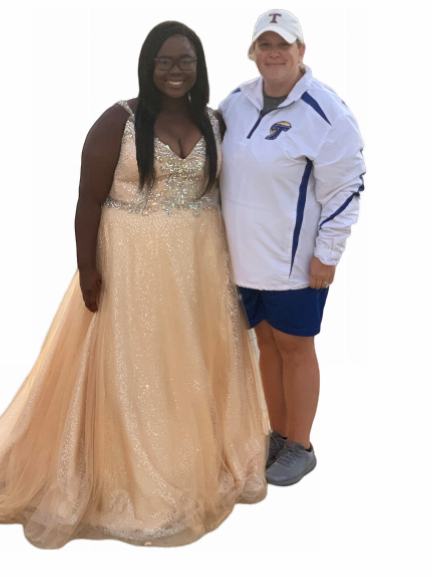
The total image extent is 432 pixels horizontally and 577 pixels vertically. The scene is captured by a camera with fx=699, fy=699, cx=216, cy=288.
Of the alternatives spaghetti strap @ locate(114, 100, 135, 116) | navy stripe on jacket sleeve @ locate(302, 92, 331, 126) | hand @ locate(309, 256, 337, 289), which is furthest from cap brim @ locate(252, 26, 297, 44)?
hand @ locate(309, 256, 337, 289)

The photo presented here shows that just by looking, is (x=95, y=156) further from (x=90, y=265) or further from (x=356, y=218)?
(x=356, y=218)

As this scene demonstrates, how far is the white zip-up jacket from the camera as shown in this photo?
2.98 m

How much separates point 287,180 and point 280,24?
2.15 ft

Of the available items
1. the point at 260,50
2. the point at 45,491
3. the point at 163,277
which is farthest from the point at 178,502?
the point at 260,50

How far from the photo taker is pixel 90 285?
2.95m

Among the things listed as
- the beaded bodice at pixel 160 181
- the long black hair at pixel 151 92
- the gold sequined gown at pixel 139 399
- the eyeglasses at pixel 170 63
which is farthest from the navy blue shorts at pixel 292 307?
the eyeglasses at pixel 170 63

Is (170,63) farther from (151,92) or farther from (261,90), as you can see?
(261,90)

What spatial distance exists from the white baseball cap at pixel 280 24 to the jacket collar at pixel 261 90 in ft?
0.57

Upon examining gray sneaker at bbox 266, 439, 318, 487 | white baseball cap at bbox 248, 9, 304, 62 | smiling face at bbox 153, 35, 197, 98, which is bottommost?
gray sneaker at bbox 266, 439, 318, 487

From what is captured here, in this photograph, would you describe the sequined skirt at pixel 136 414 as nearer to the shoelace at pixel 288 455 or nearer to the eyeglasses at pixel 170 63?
the shoelace at pixel 288 455

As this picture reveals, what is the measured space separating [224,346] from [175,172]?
32.1 inches

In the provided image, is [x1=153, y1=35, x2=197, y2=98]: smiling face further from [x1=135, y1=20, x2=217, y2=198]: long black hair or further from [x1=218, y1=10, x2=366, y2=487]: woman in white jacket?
[x1=218, y1=10, x2=366, y2=487]: woman in white jacket

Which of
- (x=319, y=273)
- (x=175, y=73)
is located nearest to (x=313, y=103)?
(x=175, y=73)

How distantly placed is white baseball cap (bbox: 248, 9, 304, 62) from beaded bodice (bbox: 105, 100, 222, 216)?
0.55 metres
